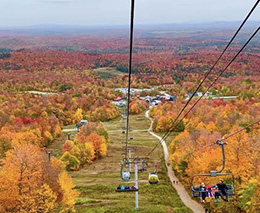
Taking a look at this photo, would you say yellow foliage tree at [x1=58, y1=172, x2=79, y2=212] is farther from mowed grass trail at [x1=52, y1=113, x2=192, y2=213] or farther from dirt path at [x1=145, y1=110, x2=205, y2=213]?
dirt path at [x1=145, y1=110, x2=205, y2=213]

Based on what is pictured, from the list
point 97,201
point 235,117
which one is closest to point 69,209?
point 97,201

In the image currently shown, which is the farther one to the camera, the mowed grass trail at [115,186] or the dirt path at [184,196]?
the dirt path at [184,196]

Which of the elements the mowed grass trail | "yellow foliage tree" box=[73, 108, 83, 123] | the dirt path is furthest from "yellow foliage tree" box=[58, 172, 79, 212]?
"yellow foliage tree" box=[73, 108, 83, 123]

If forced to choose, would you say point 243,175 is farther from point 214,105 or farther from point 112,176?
point 214,105

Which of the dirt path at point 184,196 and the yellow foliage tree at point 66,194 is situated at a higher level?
the yellow foliage tree at point 66,194

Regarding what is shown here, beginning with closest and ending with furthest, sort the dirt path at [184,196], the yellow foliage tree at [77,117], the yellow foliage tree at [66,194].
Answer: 1. the yellow foliage tree at [66,194]
2. the dirt path at [184,196]
3. the yellow foliage tree at [77,117]

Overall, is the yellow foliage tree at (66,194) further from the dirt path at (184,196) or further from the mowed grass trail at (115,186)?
the dirt path at (184,196)

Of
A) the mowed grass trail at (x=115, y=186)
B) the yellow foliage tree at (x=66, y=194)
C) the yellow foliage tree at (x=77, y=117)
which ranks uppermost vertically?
the yellow foliage tree at (x=66, y=194)

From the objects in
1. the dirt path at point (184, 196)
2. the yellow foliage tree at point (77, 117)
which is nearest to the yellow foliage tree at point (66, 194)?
the dirt path at point (184, 196)

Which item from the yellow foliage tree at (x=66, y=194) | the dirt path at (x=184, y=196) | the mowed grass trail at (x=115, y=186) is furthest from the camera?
the dirt path at (x=184, y=196)
